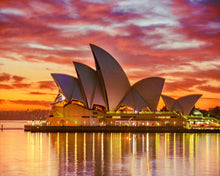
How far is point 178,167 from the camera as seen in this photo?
29.3 metres

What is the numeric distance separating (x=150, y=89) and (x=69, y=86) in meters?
16.3

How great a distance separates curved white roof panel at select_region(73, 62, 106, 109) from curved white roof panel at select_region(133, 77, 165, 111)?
27.5 feet

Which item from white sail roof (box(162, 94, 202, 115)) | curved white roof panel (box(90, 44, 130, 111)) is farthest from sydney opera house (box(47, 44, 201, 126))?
white sail roof (box(162, 94, 202, 115))

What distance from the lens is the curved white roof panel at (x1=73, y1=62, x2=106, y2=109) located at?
77750 millimetres

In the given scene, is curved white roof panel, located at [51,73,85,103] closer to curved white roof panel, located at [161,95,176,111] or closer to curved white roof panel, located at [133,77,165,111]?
curved white roof panel, located at [133,77,165,111]

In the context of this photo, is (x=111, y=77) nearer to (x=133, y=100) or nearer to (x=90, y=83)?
(x=90, y=83)

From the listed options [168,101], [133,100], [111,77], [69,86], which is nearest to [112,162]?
[111,77]

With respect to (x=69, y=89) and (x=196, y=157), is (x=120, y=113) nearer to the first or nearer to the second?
(x=69, y=89)

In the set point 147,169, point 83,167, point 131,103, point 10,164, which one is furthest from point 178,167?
point 131,103

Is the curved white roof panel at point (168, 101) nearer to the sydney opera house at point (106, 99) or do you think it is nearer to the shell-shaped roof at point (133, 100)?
the sydney opera house at point (106, 99)

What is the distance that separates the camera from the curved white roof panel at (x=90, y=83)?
77.8 metres

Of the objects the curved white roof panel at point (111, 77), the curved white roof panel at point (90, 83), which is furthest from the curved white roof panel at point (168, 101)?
the curved white roof panel at point (90, 83)

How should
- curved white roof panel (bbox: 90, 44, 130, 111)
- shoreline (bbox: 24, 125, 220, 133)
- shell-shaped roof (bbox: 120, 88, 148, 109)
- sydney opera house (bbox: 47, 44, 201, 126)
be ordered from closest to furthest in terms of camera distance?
curved white roof panel (bbox: 90, 44, 130, 111) → sydney opera house (bbox: 47, 44, 201, 126) → shoreline (bbox: 24, 125, 220, 133) → shell-shaped roof (bbox: 120, 88, 148, 109)

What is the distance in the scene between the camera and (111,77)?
7800 centimetres
